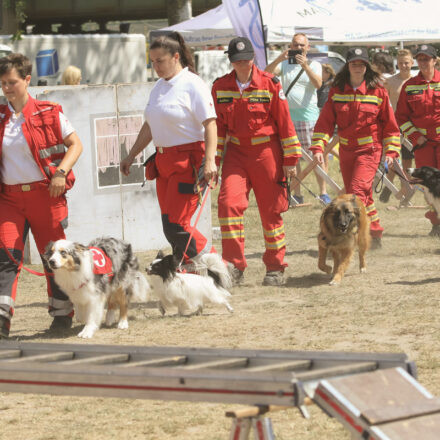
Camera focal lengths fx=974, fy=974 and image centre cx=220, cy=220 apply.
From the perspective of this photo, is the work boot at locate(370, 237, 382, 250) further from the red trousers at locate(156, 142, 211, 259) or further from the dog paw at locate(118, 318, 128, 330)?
the dog paw at locate(118, 318, 128, 330)

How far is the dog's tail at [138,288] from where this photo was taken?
7477 mm

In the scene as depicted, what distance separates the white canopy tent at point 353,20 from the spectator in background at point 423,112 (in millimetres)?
3081

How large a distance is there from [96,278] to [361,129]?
148 inches

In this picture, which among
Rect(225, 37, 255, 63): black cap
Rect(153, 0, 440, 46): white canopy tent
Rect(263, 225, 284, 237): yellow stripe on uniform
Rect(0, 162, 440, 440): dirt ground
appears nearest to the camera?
Rect(0, 162, 440, 440): dirt ground

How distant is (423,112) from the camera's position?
35.9ft

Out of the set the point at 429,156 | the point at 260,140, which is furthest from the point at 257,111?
the point at 429,156

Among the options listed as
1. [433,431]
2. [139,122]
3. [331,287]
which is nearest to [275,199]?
[331,287]

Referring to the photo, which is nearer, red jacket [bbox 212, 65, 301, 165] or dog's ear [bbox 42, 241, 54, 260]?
dog's ear [bbox 42, 241, 54, 260]

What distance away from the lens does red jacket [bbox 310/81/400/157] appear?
374 inches

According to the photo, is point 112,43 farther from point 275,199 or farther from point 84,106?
point 275,199

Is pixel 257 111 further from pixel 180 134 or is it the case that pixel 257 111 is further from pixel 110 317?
pixel 110 317

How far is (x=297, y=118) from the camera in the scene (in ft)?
46.9

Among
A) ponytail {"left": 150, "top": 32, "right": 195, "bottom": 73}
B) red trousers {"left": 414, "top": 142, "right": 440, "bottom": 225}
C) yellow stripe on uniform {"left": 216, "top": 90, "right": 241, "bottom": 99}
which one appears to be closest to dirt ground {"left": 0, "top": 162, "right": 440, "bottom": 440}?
red trousers {"left": 414, "top": 142, "right": 440, "bottom": 225}

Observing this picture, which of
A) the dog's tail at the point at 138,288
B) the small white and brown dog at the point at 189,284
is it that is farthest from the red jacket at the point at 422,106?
the dog's tail at the point at 138,288
